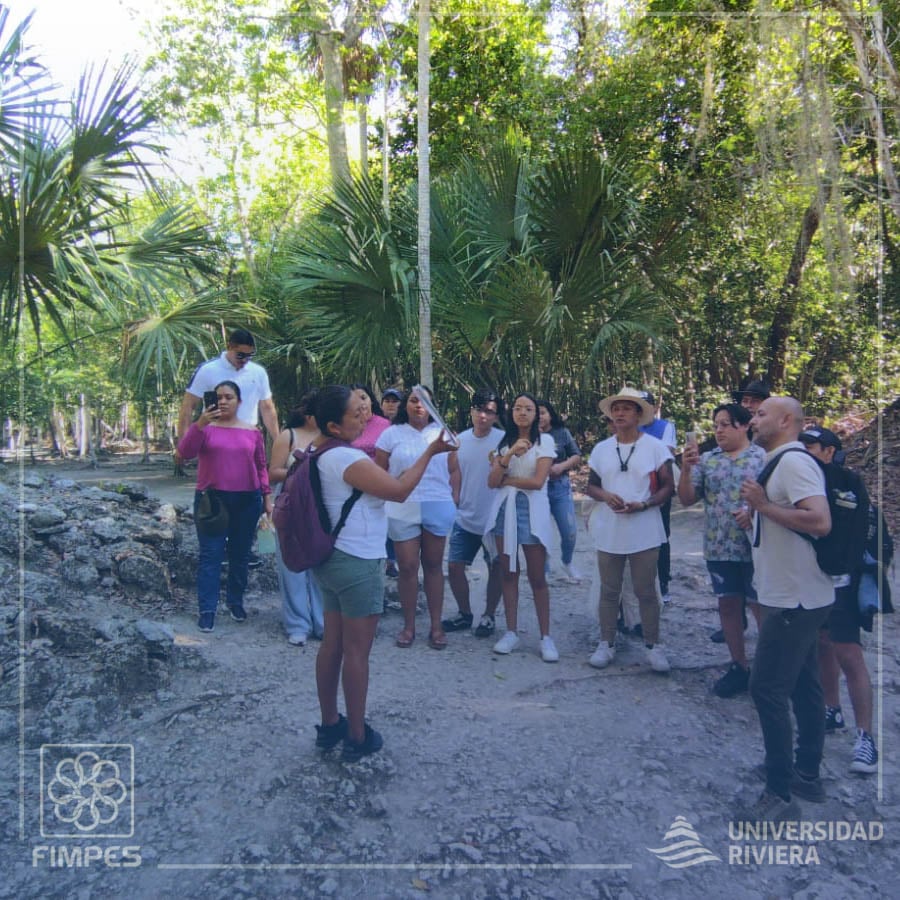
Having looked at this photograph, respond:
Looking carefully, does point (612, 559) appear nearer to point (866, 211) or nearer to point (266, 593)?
point (266, 593)

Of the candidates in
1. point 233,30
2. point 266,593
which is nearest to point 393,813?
point 266,593

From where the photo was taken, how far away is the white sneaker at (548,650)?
482 cm

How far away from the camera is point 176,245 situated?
6039 mm

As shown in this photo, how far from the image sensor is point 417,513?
4.99m

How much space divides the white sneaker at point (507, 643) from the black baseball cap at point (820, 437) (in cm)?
227

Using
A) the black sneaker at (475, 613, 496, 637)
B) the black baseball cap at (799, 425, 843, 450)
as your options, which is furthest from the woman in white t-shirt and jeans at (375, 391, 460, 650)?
the black baseball cap at (799, 425, 843, 450)

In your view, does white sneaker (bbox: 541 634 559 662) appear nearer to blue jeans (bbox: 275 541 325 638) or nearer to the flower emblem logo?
blue jeans (bbox: 275 541 325 638)

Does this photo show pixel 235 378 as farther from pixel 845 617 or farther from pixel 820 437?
pixel 845 617

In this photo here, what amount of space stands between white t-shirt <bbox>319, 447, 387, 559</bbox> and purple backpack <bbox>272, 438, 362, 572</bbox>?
2cm

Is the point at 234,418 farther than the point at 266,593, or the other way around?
the point at 266,593

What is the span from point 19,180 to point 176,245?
1.21 metres

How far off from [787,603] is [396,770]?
70.6 inches

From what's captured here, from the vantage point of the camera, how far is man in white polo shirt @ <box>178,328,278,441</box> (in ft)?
17.3

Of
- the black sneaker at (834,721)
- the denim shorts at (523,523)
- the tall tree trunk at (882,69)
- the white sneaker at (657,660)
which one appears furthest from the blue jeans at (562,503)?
the tall tree trunk at (882,69)
